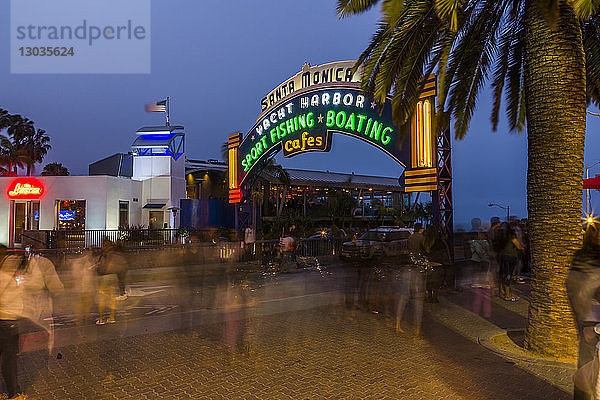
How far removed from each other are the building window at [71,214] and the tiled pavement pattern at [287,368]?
2220 cm

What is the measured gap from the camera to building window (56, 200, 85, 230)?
2730 centimetres

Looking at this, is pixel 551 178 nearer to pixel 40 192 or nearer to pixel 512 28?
pixel 512 28

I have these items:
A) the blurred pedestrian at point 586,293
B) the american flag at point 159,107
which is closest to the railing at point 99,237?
the blurred pedestrian at point 586,293

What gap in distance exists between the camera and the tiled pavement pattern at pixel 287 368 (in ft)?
17.4

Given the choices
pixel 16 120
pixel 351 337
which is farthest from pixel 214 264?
pixel 16 120

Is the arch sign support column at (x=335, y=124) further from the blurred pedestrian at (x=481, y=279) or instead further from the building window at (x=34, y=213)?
the building window at (x=34, y=213)

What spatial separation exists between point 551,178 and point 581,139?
74 cm

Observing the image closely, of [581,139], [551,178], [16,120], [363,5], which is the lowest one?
[551,178]

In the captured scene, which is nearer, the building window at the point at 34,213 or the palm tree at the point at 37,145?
the building window at the point at 34,213

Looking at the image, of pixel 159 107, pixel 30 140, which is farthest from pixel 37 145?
pixel 159 107

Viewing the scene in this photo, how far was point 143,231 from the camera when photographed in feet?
→ 77.2

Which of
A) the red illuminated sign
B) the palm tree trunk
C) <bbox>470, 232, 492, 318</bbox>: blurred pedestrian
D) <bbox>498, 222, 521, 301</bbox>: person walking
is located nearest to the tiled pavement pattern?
the palm tree trunk

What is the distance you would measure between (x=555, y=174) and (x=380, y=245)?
12.8 metres

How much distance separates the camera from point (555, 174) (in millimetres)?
6773
